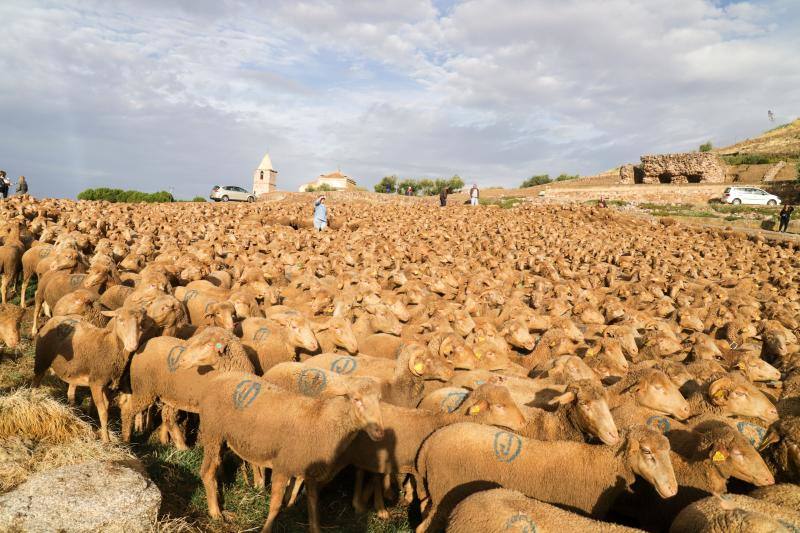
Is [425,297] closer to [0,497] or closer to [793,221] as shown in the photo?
[0,497]

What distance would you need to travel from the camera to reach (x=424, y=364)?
21.8ft

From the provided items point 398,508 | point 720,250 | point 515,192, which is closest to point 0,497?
point 398,508

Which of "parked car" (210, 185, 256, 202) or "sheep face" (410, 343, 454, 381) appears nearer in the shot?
"sheep face" (410, 343, 454, 381)

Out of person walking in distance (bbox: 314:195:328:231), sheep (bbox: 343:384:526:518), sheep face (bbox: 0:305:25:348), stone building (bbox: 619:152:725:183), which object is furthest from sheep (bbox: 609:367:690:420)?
stone building (bbox: 619:152:725:183)

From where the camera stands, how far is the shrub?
128 feet

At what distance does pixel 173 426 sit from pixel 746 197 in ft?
137

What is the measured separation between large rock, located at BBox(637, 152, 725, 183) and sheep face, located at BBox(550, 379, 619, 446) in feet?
152

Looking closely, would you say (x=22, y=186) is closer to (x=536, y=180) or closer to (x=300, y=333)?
(x=300, y=333)

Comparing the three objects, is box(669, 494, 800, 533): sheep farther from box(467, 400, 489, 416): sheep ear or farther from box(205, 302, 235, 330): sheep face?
box(205, 302, 235, 330): sheep face

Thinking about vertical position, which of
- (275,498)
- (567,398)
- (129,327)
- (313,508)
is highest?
(129,327)

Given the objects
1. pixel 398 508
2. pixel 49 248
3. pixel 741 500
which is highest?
pixel 49 248

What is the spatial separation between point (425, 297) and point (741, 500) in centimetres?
853

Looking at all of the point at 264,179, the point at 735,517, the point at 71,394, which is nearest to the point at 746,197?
the point at 735,517

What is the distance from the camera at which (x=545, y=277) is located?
15.9m
